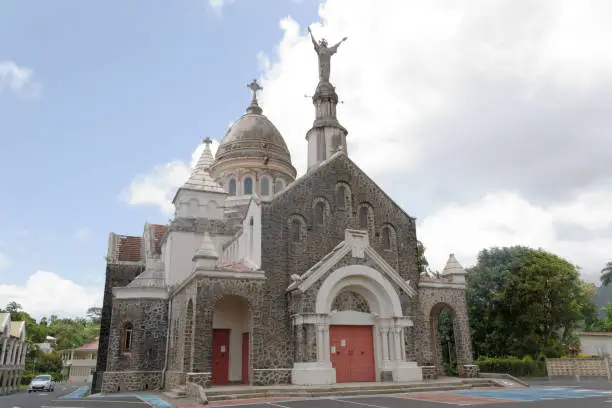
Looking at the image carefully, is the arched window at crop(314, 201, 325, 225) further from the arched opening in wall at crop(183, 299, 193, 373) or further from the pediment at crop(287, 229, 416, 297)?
the arched opening in wall at crop(183, 299, 193, 373)

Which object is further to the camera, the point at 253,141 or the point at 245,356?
the point at 253,141

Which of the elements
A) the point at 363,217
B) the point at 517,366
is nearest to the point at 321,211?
the point at 363,217

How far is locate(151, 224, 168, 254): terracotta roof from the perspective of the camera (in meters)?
32.2

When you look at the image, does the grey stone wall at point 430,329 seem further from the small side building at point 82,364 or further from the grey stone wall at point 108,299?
the small side building at point 82,364

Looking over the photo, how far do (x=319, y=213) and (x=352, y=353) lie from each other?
671 cm

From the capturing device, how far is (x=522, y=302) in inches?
1384

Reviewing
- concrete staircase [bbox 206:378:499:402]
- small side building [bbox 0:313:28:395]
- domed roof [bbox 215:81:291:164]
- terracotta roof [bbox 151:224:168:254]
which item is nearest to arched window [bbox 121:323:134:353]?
terracotta roof [bbox 151:224:168:254]

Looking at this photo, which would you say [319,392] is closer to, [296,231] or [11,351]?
[296,231]

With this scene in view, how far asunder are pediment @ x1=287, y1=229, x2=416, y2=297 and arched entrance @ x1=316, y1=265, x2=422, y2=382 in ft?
1.36

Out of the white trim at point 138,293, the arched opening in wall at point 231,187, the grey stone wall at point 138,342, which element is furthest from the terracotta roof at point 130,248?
the grey stone wall at point 138,342

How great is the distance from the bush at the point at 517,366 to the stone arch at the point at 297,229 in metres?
17.4

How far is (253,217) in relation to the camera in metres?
24.1

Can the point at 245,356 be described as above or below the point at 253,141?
below

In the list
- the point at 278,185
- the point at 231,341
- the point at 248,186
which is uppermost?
the point at 278,185
